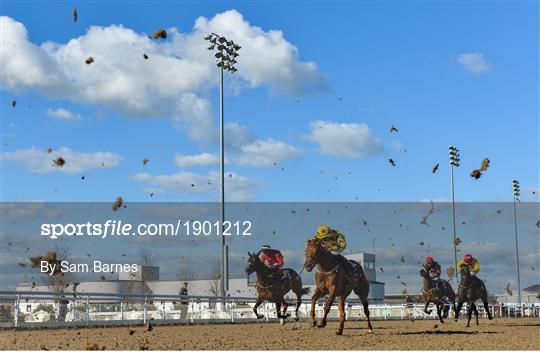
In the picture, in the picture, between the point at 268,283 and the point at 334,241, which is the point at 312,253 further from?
the point at 268,283

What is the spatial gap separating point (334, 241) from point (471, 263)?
35.1ft

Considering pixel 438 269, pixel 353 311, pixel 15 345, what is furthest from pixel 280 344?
pixel 353 311

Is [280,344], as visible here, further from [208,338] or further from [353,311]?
[353,311]

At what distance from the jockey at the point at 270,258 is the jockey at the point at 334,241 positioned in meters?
5.35

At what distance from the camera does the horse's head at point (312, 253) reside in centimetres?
2036

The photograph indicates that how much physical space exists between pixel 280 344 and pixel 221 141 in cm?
2439

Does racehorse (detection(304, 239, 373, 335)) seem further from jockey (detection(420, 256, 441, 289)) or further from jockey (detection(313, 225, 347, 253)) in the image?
jockey (detection(420, 256, 441, 289))

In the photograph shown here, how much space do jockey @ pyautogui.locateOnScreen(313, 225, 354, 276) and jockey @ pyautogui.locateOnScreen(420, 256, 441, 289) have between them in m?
9.94

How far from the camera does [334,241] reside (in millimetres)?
21391

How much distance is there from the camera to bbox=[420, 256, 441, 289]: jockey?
1212 inches

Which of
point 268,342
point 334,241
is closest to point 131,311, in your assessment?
point 334,241

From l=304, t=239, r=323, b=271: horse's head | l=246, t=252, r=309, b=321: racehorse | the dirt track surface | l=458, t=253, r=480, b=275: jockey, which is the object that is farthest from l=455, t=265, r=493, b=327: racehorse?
l=304, t=239, r=323, b=271: horse's head

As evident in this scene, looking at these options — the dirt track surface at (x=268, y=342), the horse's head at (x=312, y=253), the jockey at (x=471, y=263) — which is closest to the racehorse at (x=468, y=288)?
the jockey at (x=471, y=263)

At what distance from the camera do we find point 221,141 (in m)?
41.1
